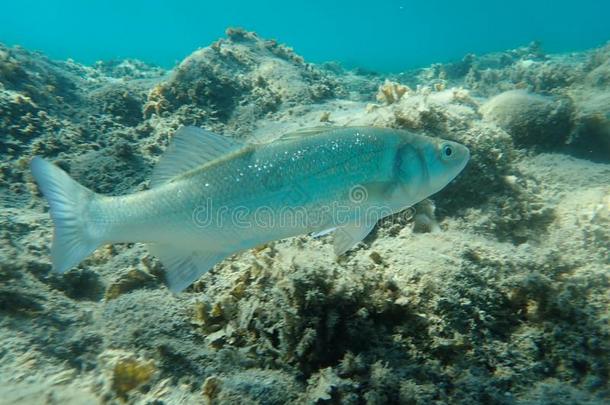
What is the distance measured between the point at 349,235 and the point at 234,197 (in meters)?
0.90

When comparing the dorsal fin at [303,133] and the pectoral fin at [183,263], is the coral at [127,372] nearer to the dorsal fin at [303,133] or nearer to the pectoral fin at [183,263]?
the pectoral fin at [183,263]

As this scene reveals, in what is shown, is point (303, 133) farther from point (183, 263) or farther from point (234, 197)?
point (183, 263)

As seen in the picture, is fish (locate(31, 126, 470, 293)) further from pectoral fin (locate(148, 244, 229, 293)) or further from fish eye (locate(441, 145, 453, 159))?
fish eye (locate(441, 145, 453, 159))

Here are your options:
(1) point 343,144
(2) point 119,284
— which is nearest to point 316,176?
(1) point 343,144

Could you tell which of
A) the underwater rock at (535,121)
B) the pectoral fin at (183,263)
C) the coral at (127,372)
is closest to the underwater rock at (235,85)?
the underwater rock at (535,121)

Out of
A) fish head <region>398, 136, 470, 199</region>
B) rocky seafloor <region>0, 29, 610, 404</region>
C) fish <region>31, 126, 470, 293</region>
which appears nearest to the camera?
rocky seafloor <region>0, 29, 610, 404</region>

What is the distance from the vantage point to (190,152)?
2.82 m

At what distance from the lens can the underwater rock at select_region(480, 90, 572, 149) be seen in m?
6.30

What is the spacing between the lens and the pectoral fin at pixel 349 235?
2770 millimetres

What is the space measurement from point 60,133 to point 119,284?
4.40 m

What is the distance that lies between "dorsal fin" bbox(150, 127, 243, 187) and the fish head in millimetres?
1278

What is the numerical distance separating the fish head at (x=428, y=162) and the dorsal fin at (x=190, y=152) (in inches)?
50.3

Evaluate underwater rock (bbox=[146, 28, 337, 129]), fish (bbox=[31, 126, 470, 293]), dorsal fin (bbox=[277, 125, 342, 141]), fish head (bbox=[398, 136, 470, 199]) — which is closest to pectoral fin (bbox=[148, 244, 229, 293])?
fish (bbox=[31, 126, 470, 293])

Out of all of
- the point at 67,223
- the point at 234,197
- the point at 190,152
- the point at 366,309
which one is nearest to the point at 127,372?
the point at 67,223
